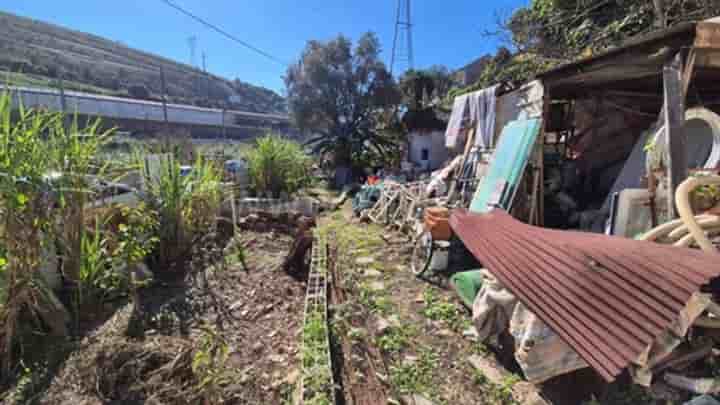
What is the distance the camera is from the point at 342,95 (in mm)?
11750

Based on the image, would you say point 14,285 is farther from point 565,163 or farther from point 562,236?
point 565,163

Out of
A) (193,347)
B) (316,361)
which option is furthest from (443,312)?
(193,347)

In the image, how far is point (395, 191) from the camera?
5.99m

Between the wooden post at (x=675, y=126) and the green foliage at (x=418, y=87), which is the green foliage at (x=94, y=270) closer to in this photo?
the wooden post at (x=675, y=126)

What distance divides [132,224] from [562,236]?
11.4 ft

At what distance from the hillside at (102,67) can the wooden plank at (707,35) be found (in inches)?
536

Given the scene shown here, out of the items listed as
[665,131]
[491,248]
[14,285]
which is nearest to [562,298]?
[491,248]

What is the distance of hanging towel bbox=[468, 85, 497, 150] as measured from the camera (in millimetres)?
5098

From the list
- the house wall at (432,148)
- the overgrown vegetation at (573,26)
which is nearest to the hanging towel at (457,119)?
the overgrown vegetation at (573,26)

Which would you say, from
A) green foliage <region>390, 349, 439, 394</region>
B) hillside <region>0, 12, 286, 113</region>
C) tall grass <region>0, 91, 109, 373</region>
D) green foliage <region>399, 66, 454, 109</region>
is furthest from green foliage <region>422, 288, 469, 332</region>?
hillside <region>0, 12, 286, 113</region>

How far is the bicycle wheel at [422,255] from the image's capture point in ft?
11.6

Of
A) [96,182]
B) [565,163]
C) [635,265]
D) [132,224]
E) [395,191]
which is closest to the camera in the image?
[635,265]

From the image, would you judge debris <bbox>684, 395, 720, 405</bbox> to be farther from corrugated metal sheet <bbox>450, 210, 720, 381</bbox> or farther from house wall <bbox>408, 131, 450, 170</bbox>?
house wall <bbox>408, 131, 450, 170</bbox>

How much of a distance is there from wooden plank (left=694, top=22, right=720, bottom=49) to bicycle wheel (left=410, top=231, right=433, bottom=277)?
8.75 feet
